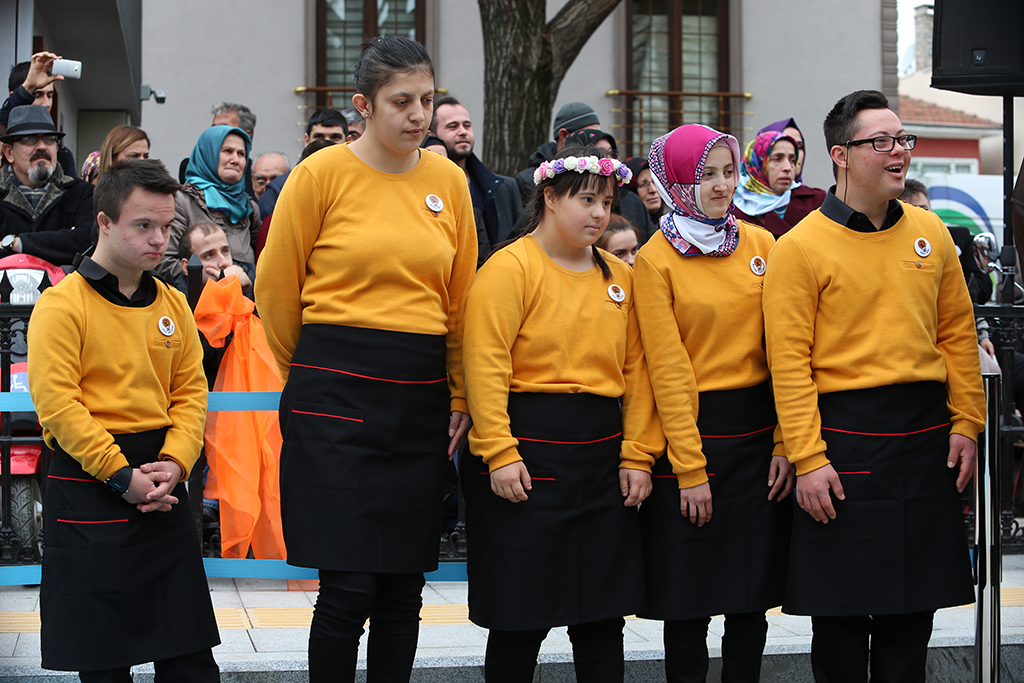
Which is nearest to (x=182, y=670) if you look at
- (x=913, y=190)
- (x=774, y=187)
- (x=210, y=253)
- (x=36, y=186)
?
(x=210, y=253)

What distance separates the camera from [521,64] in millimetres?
9281

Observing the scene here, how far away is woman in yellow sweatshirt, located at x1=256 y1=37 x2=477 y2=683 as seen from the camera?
2.93 m

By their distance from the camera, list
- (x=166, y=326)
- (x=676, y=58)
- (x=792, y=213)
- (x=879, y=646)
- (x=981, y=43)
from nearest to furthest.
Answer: (x=166, y=326) < (x=879, y=646) < (x=981, y=43) < (x=792, y=213) < (x=676, y=58)

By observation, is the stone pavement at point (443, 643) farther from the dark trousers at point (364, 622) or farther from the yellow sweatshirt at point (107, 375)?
the yellow sweatshirt at point (107, 375)

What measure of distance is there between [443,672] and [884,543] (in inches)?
60.3

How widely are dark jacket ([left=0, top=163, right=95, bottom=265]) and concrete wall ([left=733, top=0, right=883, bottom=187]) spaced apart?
1254 cm

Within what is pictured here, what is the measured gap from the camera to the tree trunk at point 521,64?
9250mm

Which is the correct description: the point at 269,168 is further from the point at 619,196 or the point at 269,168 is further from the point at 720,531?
the point at 720,531

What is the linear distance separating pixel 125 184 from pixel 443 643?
6.33 ft

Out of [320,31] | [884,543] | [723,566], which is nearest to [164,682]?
[723,566]

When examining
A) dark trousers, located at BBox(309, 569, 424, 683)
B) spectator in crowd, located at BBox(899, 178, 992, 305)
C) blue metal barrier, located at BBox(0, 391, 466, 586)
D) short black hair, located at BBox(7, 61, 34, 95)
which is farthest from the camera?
short black hair, located at BBox(7, 61, 34, 95)

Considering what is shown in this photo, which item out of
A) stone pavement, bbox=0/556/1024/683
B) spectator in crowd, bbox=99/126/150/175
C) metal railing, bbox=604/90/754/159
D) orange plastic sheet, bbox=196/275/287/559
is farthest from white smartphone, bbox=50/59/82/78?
metal railing, bbox=604/90/754/159

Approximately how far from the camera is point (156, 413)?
122 inches

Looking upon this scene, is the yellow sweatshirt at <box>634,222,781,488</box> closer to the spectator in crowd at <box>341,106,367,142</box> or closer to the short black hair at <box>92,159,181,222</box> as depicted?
the short black hair at <box>92,159,181,222</box>
